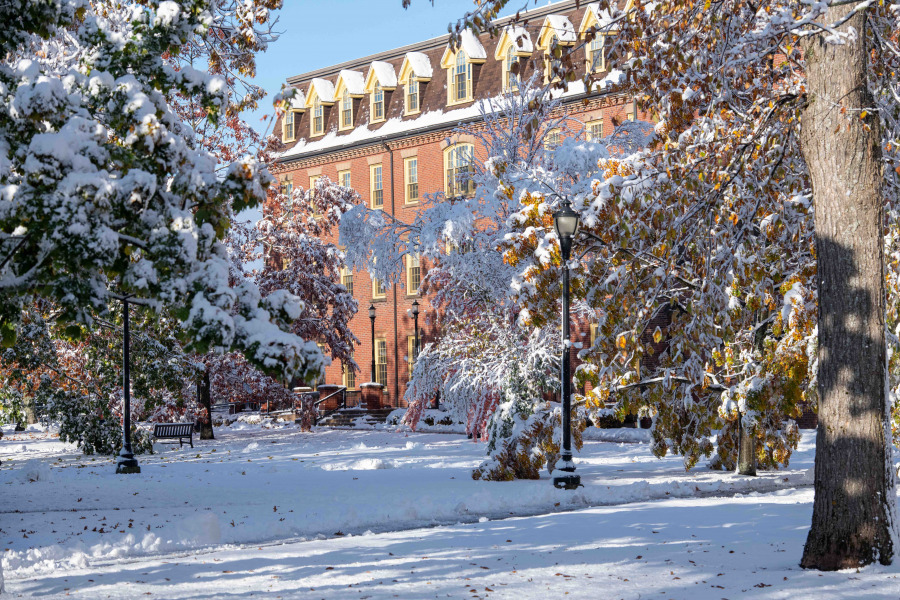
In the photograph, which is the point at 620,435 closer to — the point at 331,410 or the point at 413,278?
the point at 331,410

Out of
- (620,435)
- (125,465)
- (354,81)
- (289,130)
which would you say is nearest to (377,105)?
(354,81)

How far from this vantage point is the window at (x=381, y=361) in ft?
152

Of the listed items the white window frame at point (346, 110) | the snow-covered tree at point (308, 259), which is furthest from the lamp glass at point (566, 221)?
the white window frame at point (346, 110)

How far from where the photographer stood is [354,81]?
1972 inches

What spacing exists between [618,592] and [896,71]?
7054mm

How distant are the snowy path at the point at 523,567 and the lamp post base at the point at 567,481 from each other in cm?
313

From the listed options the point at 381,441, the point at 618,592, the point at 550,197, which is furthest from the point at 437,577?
the point at 381,441

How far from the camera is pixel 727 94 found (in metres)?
10.9

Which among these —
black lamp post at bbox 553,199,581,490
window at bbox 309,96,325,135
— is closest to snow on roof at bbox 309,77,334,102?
window at bbox 309,96,325,135

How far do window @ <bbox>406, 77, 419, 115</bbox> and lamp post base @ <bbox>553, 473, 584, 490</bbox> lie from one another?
1297 inches

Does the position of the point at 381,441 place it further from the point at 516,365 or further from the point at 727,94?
the point at 727,94

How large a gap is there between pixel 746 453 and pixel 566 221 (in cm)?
607

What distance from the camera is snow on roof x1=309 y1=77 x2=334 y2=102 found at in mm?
50875

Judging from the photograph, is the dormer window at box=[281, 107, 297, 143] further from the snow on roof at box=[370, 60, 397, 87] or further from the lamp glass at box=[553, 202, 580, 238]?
the lamp glass at box=[553, 202, 580, 238]
